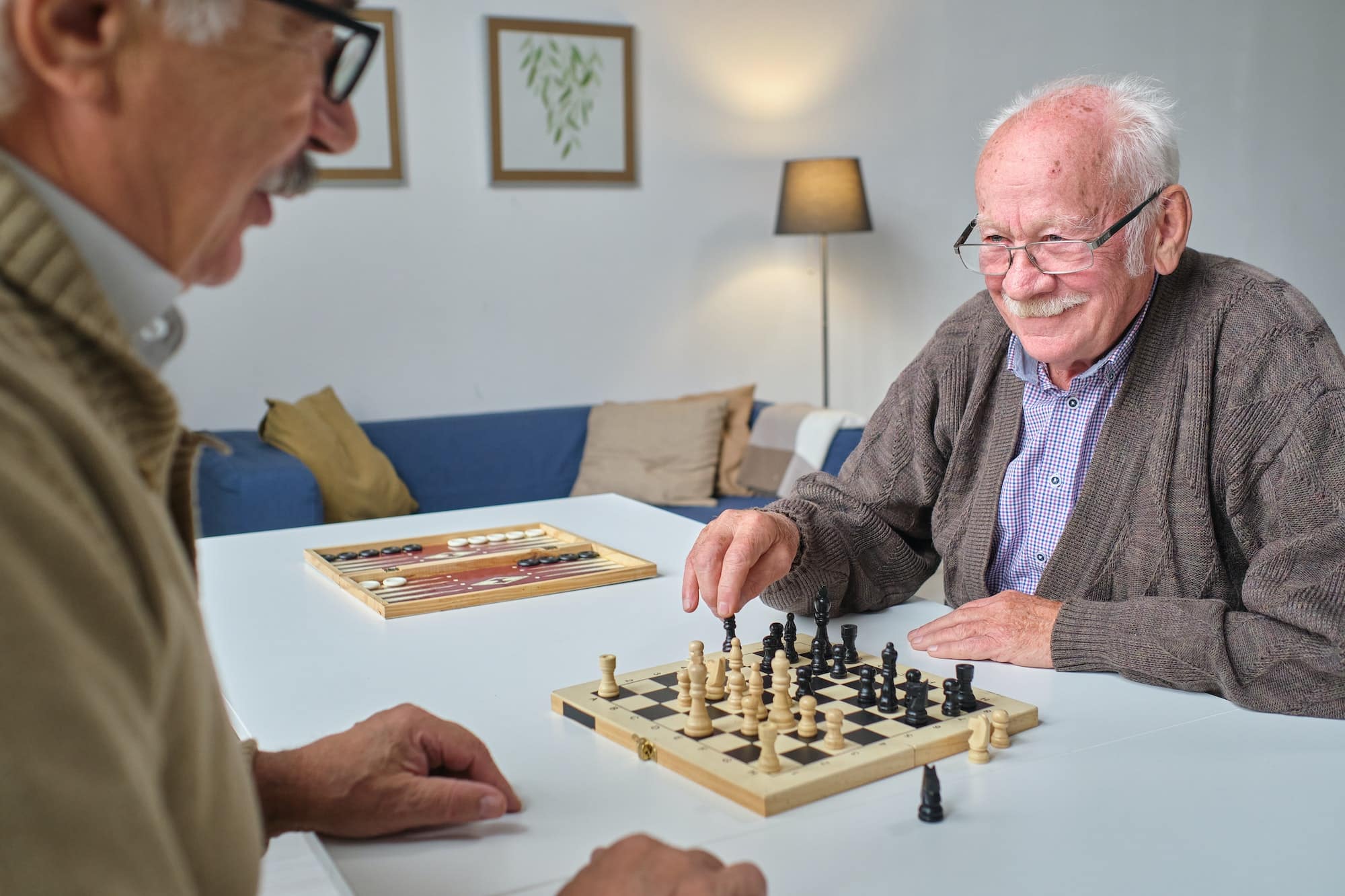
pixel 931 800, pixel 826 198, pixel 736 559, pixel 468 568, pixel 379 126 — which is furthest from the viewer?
pixel 826 198

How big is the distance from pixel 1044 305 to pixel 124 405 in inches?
59.6

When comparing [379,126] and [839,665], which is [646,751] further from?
[379,126]

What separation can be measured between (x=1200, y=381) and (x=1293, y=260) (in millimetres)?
5493

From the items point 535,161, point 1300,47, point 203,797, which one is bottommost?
point 203,797

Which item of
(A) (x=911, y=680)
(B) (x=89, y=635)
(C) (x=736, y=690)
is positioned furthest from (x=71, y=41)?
(A) (x=911, y=680)

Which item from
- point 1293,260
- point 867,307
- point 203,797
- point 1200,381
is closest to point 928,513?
point 1200,381

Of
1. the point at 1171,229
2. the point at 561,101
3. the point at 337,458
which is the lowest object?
the point at 337,458

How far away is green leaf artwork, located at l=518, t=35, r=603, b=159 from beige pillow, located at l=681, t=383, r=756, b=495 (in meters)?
1.30

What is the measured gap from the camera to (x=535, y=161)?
522cm

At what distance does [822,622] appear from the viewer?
5.41 ft

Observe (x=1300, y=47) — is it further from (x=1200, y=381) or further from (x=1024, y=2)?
(x=1200, y=381)

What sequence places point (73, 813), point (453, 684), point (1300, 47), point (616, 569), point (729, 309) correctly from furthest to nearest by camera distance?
point (1300, 47), point (729, 309), point (616, 569), point (453, 684), point (73, 813)

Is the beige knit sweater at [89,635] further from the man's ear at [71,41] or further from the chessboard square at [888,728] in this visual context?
the chessboard square at [888,728]

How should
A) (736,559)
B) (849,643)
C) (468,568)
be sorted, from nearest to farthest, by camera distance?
(849,643)
(736,559)
(468,568)
